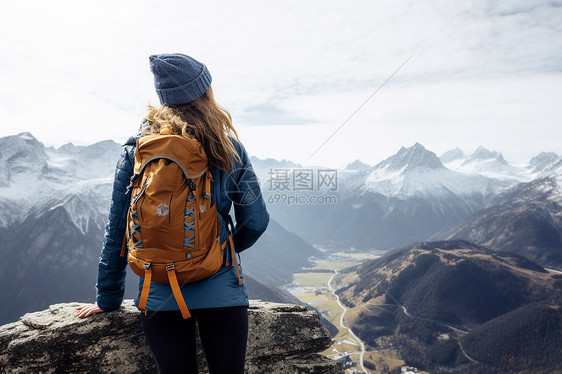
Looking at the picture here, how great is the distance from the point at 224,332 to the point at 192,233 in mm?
1379

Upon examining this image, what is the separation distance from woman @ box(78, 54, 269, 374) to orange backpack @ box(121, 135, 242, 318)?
0.23m

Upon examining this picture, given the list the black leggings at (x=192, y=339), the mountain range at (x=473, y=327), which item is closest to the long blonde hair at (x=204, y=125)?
the black leggings at (x=192, y=339)

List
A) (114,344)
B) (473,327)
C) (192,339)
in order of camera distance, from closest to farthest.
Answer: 1. (192,339)
2. (114,344)
3. (473,327)

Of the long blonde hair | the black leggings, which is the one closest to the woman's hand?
the black leggings

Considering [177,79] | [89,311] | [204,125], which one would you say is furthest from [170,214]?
[89,311]

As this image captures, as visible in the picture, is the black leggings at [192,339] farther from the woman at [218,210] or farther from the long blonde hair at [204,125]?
the long blonde hair at [204,125]

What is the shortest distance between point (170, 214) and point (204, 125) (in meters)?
1.29

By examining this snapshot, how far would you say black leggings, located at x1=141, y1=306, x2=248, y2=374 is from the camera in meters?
4.44

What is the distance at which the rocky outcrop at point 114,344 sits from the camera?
696cm

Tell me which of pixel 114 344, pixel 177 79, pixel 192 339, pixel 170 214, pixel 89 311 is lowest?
pixel 114 344

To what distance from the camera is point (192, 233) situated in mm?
4340

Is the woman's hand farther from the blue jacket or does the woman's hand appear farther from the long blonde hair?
the long blonde hair

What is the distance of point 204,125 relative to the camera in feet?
15.2

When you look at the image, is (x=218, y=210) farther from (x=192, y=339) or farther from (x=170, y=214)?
(x=192, y=339)
